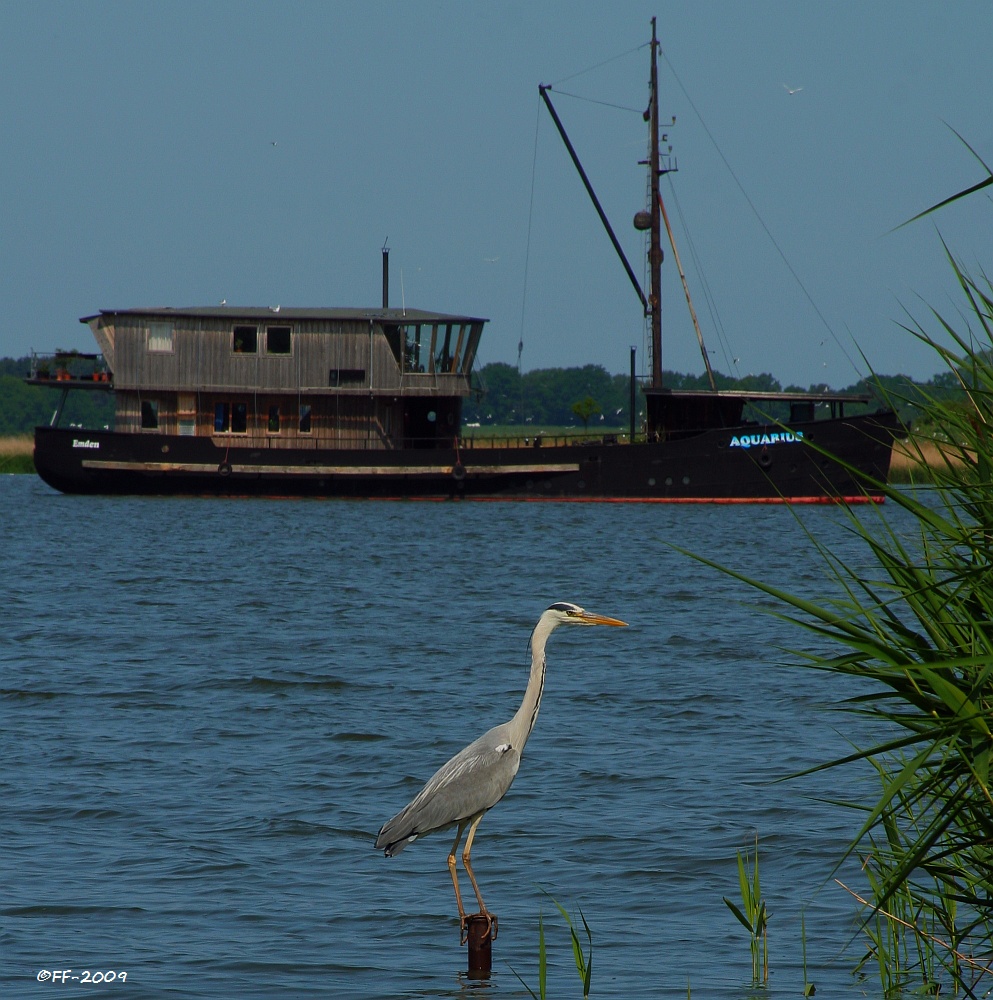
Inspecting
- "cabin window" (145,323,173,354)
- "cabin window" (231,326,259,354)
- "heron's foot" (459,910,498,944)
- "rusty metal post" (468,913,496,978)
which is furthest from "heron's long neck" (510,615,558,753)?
"cabin window" (145,323,173,354)

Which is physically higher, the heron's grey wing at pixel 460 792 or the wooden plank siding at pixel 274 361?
the wooden plank siding at pixel 274 361

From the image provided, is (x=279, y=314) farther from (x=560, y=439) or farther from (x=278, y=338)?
(x=560, y=439)

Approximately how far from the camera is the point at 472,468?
1902 inches

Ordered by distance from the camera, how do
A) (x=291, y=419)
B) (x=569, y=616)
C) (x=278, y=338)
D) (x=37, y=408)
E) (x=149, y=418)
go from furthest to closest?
(x=37, y=408) → (x=149, y=418) → (x=291, y=419) → (x=278, y=338) → (x=569, y=616)

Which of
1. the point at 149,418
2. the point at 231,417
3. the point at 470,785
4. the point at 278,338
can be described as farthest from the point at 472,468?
the point at 470,785

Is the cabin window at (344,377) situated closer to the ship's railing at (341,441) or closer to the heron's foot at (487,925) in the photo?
the ship's railing at (341,441)

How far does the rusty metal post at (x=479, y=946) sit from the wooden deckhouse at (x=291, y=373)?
41.0m

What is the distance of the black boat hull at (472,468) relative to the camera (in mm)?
47719

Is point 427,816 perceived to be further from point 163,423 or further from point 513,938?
point 163,423

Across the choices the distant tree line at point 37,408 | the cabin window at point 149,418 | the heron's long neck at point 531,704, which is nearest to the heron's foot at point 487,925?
the heron's long neck at point 531,704

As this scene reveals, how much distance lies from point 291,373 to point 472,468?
6.89 meters

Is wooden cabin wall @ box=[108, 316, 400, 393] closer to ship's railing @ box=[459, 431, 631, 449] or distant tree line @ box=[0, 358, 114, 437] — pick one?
ship's railing @ box=[459, 431, 631, 449]

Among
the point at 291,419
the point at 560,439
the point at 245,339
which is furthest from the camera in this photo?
the point at 560,439

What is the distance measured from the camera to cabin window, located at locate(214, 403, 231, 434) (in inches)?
1934
